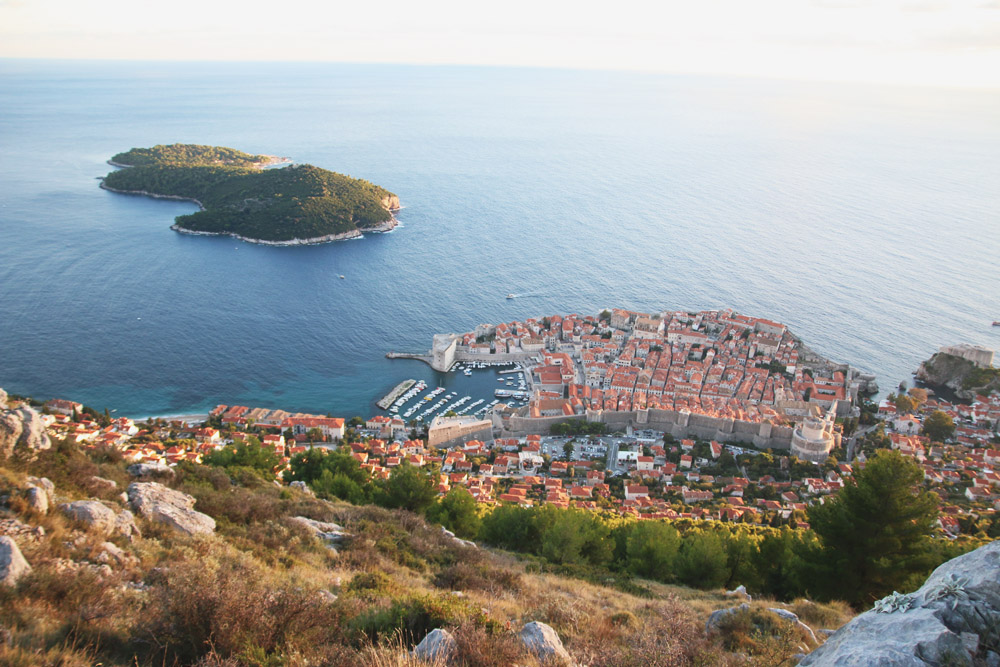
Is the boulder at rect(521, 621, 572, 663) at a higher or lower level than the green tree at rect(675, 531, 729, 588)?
higher

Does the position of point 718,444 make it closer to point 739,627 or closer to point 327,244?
point 739,627

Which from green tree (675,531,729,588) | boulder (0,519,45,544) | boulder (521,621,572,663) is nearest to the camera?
boulder (521,621,572,663)

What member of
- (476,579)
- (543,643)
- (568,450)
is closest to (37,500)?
(476,579)

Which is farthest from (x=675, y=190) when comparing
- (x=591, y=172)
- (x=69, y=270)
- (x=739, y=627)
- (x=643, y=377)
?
(x=739, y=627)

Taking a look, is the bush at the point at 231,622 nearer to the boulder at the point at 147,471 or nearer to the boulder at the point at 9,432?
the boulder at the point at 9,432

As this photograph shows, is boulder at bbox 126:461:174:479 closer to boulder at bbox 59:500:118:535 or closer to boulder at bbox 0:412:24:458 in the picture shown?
boulder at bbox 0:412:24:458

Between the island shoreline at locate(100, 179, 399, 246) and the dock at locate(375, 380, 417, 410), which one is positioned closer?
the dock at locate(375, 380, 417, 410)

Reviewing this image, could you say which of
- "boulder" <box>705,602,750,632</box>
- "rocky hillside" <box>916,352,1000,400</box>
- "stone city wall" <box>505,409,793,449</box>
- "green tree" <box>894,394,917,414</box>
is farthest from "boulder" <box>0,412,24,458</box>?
"rocky hillside" <box>916,352,1000,400</box>
